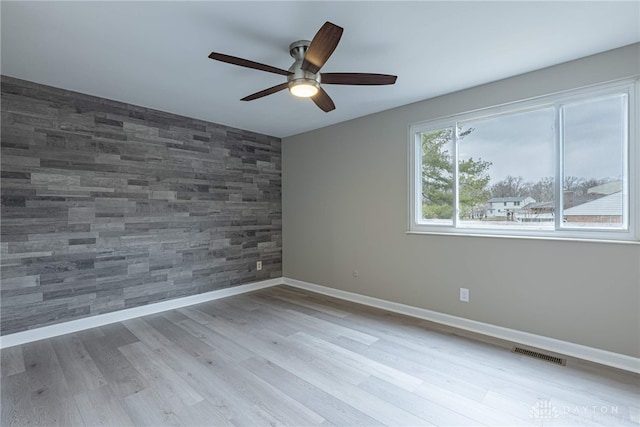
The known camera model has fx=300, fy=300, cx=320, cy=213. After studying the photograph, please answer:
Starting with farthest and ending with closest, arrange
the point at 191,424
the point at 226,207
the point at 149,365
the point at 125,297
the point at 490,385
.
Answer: the point at 226,207, the point at 125,297, the point at 149,365, the point at 490,385, the point at 191,424

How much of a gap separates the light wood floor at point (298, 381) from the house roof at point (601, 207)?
1195mm

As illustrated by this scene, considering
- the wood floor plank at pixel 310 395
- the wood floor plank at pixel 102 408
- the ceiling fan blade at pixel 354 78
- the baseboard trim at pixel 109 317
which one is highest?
the ceiling fan blade at pixel 354 78

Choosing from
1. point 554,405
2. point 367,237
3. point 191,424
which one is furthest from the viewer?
point 367,237

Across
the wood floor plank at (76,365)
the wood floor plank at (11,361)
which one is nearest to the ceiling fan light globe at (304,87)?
the wood floor plank at (76,365)

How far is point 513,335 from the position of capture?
9.04 feet

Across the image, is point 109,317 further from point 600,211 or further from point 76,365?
point 600,211

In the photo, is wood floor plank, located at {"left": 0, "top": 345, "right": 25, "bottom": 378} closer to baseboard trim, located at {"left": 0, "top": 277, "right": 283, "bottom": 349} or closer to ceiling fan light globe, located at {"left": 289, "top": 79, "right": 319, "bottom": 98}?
baseboard trim, located at {"left": 0, "top": 277, "right": 283, "bottom": 349}

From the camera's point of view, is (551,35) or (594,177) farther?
(594,177)

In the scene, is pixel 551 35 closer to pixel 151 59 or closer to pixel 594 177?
pixel 594 177

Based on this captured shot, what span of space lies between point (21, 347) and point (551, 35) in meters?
4.99

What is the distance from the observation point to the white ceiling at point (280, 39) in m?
1.85

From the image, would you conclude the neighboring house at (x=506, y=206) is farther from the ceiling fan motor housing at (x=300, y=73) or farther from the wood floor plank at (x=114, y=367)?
the wood floor plank at (x=114, y=367)

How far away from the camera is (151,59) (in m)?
2.44

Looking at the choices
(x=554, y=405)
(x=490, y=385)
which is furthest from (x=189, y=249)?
(x=554, y=405)
